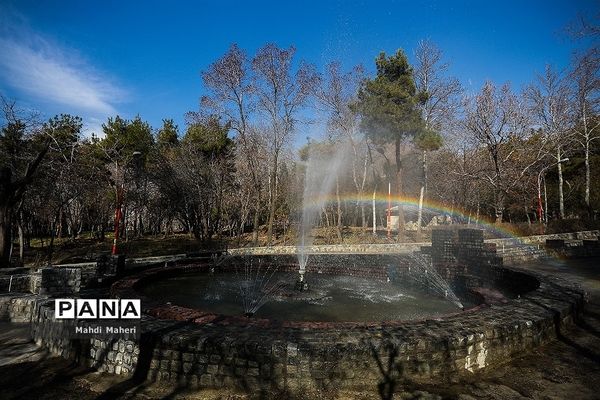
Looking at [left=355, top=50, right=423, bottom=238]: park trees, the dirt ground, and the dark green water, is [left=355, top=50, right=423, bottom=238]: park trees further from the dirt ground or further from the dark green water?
the dirt ground

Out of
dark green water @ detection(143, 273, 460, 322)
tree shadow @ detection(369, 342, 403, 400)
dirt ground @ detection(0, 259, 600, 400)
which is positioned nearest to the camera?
dirt ground @ detection(0, 259, 600, 400)

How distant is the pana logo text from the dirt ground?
696 mm

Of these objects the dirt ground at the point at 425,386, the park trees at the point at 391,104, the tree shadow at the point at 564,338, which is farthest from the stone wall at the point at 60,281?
the park trees at the point at 391,104

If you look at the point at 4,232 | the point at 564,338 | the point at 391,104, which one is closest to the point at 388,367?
the point at 564,338

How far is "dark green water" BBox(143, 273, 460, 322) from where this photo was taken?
777cm

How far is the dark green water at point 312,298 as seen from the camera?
7770 mm

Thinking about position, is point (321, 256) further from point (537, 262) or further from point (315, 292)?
point (537, 262)

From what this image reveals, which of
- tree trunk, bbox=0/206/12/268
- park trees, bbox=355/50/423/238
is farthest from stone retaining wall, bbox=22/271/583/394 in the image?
park trees, bbox=355/50/423/238

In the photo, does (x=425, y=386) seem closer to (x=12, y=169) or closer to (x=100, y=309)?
(x=100, y=309)

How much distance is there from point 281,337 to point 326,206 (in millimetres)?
42586

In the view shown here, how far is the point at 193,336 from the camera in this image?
4.55 m

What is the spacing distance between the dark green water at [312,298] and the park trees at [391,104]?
13.9 meters

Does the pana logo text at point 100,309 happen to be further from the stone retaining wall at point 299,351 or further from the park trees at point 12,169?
the park trees at point 12,169

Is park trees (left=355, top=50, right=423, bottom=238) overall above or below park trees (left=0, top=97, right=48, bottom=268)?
above
